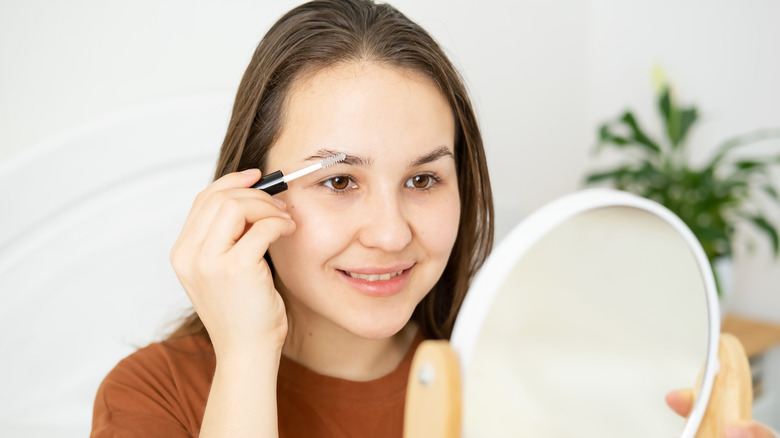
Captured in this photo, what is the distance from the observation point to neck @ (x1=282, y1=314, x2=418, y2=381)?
2.86 ft

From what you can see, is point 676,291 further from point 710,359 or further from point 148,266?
point 148,266

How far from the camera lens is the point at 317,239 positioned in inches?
27.7

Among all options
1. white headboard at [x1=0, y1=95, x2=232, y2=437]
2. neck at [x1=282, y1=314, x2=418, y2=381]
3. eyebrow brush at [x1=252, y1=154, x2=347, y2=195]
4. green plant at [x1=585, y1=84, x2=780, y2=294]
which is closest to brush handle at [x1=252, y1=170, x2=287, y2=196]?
eyebrow brush at [x1=252, y1=154, x2=347, y2=195]

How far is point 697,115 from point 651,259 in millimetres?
1318

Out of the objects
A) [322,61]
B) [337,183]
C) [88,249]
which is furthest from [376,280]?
[88,249]

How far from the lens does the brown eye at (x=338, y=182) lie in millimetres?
712

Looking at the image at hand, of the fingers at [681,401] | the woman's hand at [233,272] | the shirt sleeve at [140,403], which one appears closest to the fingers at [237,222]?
the woman's hand at [233,272]

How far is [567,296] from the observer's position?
0.51m

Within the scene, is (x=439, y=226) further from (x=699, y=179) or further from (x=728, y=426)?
(x=699, y=179)

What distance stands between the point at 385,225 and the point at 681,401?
0.32 m

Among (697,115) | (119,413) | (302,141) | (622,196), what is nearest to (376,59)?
(302,141)

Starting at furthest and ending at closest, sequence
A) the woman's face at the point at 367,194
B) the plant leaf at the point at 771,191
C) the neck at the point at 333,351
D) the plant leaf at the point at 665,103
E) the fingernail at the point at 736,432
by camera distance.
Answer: the plant leaf at the point at 665,103, the plant leaf at the point at 771,191, the neck at the point at 333,351, the woman's face at the point at 367,194, the fingernail at the point at 736,432

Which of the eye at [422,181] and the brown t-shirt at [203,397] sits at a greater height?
the eye at [422,181]

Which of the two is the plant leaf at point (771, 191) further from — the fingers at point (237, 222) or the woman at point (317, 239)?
the fingers at point (237, 222)
